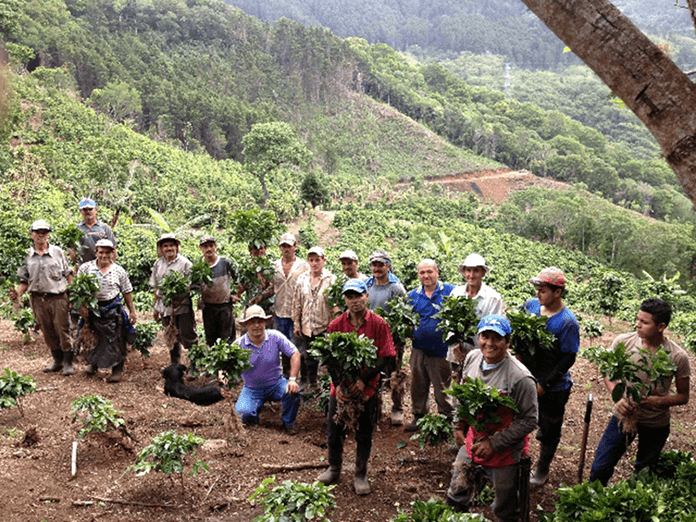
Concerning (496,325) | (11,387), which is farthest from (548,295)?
(11,387)

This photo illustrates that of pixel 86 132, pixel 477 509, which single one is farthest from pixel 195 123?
pixel 477 509

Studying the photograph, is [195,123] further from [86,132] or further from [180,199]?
[180,199]

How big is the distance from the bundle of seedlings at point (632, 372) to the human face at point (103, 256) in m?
5.09

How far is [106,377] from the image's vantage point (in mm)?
6449

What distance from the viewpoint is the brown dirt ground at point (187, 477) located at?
13.0ft

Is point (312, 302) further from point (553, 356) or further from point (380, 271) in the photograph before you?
point (553, 356)

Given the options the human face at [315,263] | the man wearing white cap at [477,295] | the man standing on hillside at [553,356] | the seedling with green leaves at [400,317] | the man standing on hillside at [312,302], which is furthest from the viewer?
the human face at [315,263]

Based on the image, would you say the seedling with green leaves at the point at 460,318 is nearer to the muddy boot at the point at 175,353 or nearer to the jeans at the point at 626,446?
the jeans at the point at 626,446

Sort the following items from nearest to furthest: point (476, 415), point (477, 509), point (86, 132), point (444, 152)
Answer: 1. point (476, 415)
2. point (477, 509)
3. point (86, 132)
4. point (444, 152)

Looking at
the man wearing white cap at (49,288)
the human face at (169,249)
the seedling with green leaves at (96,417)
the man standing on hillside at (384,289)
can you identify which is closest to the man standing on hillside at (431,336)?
the man standing on hillside at (384,289)

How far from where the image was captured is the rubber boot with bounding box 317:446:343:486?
169 inches

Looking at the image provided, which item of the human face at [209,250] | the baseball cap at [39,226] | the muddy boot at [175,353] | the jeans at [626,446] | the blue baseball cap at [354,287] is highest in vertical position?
the blue baseball cap at [354,287]

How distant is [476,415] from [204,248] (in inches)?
162

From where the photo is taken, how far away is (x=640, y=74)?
220cm
